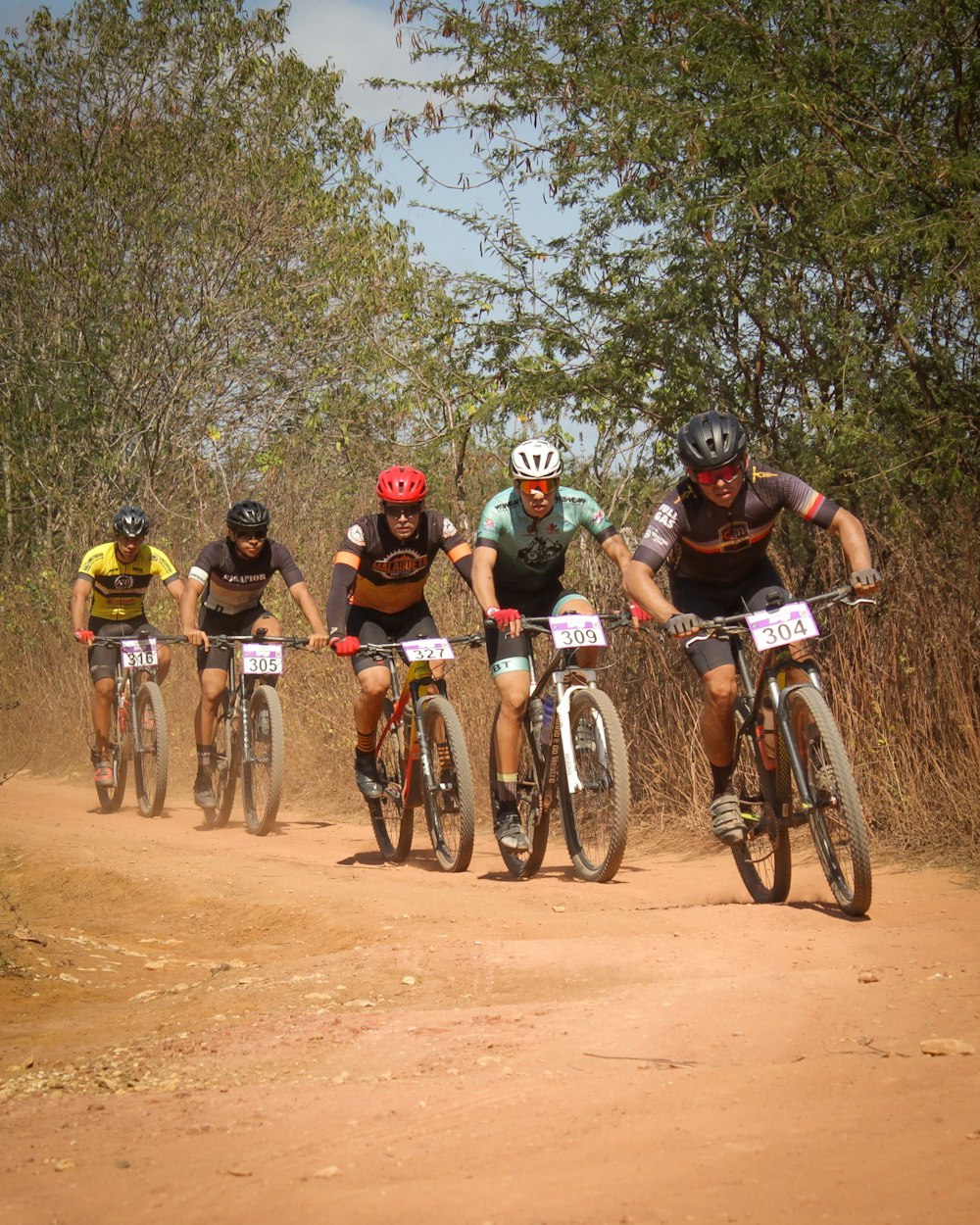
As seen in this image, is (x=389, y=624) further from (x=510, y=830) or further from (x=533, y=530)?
(x=510, y=830)

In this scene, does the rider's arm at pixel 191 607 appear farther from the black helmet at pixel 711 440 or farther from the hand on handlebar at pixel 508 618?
the black helmet at pixel 711 440

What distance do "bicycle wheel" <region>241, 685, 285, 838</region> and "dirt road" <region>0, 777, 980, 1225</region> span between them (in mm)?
2946

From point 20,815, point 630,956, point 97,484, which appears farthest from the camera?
point 97,484

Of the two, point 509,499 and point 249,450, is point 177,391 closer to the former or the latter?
point 249,450

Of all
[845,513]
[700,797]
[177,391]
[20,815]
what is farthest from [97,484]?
[845,513]

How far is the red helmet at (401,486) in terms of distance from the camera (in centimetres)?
860

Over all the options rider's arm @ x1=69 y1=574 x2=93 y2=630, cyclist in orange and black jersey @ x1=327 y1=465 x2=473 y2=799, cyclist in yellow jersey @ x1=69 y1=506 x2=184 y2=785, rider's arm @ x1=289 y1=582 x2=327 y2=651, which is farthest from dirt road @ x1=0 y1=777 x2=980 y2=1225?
cyclist in yellow jersey @ x1=69 y1=506 x2=184 y2=785

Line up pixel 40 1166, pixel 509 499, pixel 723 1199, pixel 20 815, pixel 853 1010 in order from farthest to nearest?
pixel 20 815
pixel 509 499
pixel 853 1010
pixel 40 1166
pixel 723 1199

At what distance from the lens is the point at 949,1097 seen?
11.5 ft

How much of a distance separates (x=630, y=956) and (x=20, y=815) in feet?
26.4

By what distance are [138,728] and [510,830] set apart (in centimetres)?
533

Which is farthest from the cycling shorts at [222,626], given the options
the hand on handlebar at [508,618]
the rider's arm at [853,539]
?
the rider's arm at [853,539]

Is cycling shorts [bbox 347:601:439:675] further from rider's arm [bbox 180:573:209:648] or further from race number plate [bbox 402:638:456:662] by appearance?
rider's arm [bbox 180:573:209:648]

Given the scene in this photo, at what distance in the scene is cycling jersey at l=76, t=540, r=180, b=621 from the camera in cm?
1274
